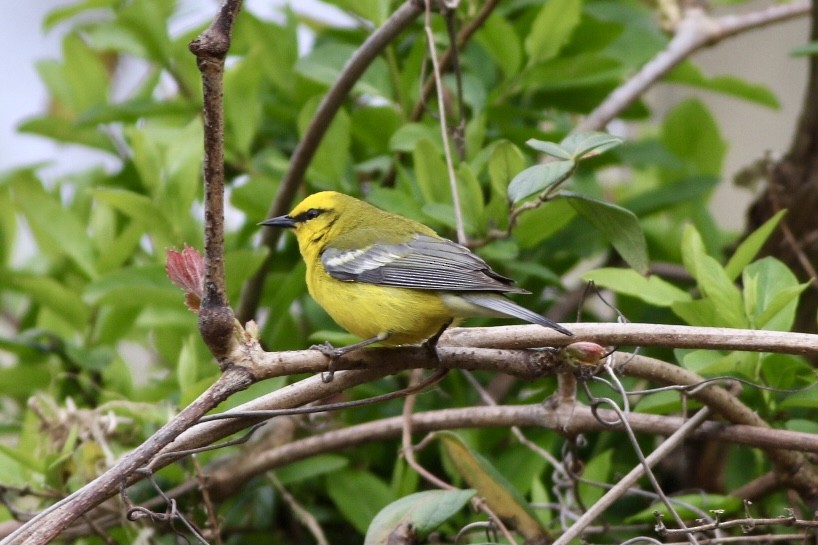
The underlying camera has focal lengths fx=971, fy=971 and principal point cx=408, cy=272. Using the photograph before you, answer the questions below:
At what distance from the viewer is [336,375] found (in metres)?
1.68

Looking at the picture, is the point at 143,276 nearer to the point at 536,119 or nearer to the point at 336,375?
the point at 336,375

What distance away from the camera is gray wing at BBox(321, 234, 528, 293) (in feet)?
6.64

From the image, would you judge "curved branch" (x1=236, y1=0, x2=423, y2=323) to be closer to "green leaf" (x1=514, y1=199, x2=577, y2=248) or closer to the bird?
the bird

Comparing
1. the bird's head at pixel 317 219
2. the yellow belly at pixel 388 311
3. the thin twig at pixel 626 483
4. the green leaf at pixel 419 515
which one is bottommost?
the green leaf at pixel 419 515

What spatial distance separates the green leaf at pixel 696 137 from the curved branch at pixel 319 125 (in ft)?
4.06

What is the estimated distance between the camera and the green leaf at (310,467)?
2.27 meters

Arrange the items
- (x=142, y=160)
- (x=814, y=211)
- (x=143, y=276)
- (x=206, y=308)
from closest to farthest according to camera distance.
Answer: (x=206, y=308) < (x=143, y=276) < (x=142, y=160) < (x=814, y=211)

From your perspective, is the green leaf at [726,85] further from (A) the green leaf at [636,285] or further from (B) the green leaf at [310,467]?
(B) the green leaf at [310,467]

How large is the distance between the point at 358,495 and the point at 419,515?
55 centimetres

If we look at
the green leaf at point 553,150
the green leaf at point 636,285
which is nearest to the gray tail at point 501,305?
the green leaf at point 636,285

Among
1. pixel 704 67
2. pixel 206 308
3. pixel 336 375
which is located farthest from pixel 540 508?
pixel 704 67

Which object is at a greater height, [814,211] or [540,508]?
[814,211]

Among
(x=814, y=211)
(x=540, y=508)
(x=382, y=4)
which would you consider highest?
(x=382, y=4)

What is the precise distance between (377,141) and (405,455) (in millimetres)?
982
